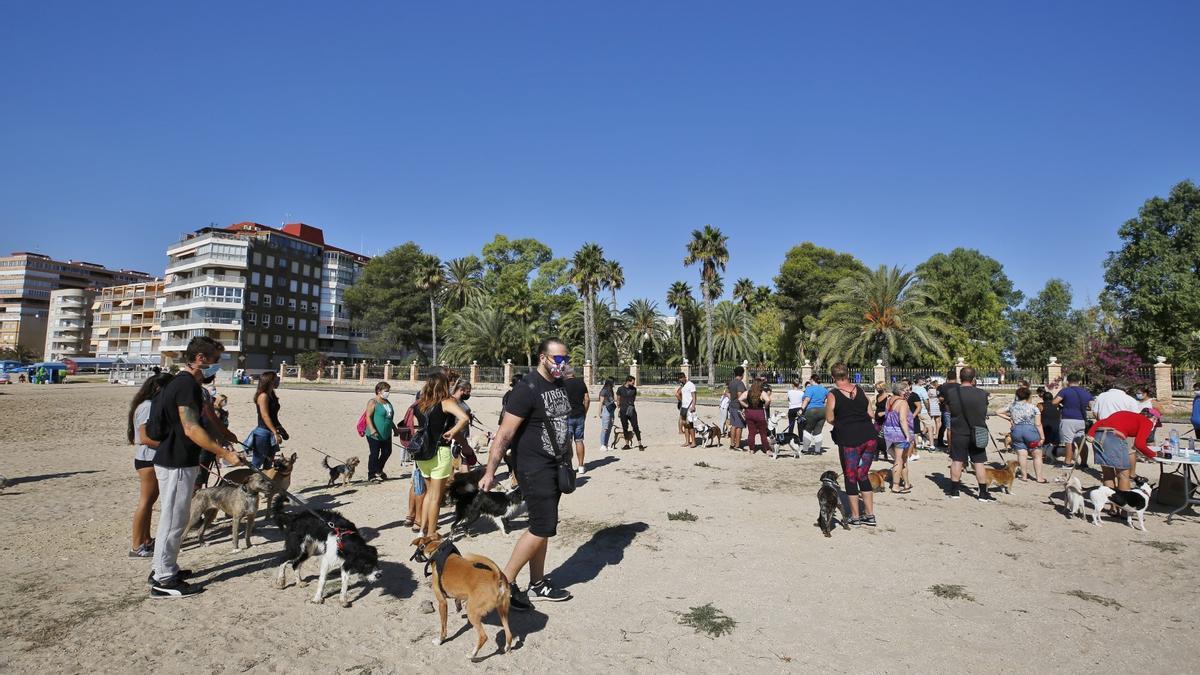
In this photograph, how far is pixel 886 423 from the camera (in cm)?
938

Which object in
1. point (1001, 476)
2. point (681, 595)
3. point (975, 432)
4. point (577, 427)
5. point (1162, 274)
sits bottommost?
point (681, 595)

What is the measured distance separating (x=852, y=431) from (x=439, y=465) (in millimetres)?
4500

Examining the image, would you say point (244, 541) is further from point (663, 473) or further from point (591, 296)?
point (591, 296)

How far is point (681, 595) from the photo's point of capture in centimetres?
493

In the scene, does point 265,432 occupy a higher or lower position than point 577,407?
lower

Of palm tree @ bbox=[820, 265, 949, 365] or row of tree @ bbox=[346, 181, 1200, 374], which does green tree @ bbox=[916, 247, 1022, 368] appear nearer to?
row of tree @ bbox=[346, 181, 1200, 374]

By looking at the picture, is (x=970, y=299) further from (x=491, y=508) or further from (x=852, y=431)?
(x=491, y=508)

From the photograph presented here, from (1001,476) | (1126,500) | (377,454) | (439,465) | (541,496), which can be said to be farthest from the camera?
(377,454)

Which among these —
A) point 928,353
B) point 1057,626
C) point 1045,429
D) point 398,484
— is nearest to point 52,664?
point 398,484

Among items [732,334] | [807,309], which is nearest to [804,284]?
[807,309]

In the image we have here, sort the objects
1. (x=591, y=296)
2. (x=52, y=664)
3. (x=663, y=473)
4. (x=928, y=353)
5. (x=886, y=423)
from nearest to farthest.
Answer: (x=52, y=664)
(x=886, y=423)
(x=663, y=473)
(x=928, y=353)
(x=591, y=296)

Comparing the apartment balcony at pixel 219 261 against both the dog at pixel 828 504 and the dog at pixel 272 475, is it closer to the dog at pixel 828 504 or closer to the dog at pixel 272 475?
the dog at pixel 272 475

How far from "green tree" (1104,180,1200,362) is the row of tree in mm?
69

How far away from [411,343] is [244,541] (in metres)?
66.0
